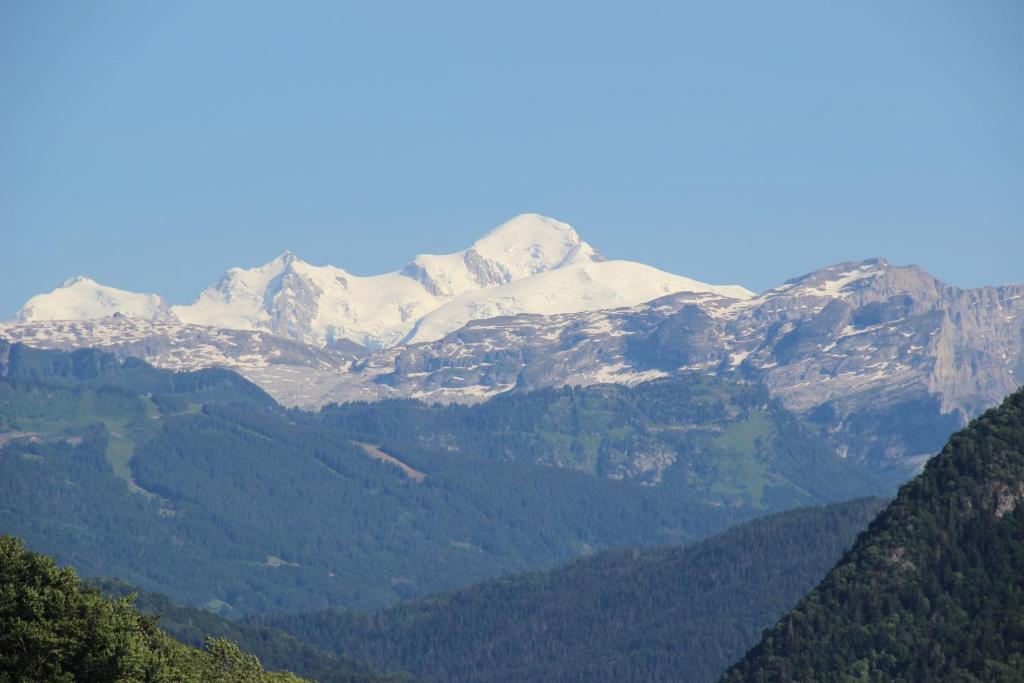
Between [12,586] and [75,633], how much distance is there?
6174mm

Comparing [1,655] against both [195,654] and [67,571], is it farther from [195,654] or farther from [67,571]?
[195,654]

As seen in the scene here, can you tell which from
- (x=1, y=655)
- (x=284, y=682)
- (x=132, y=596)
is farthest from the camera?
(x=284, y=682)

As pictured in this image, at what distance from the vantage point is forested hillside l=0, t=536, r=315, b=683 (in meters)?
135

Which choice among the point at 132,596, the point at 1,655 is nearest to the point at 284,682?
the point at 132,596

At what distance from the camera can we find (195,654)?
184000 millimetres

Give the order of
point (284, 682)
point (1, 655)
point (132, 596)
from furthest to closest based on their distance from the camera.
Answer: point (284, 682) < point (132, 596) < point (1, 655)

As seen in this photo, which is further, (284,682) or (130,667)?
(284,682)

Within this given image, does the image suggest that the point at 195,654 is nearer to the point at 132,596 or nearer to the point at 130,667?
the point at 132,596

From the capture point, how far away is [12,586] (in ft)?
467

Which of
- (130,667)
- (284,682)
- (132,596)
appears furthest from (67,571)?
(284,682)

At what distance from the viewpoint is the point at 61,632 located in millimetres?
139500

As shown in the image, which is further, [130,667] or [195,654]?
[195,654]

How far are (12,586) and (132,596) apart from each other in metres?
10.8

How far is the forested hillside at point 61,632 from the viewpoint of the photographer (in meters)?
135
